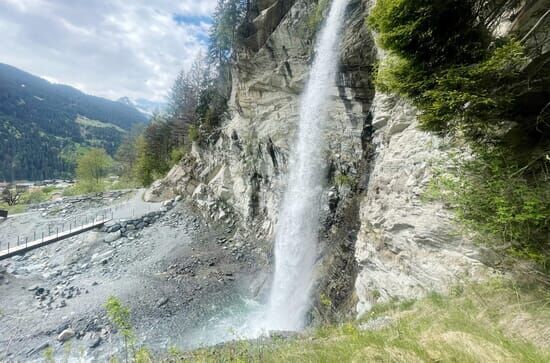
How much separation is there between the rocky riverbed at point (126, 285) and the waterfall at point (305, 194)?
78.7 inches

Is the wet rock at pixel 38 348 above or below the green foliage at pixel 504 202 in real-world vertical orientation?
below

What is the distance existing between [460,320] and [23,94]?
918ft

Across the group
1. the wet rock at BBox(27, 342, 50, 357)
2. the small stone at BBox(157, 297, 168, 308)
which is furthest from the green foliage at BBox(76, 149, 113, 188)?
the small stone at BBox(157, 297, 168, 308)

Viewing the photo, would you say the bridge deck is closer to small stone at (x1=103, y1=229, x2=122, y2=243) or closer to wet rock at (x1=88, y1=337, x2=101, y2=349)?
small stone at (x1=103, y1=229, x2=122, y2=243)

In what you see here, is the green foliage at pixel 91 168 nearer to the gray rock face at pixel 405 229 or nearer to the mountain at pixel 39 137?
the mountain at pixel 39 137

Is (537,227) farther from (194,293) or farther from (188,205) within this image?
(188,205)

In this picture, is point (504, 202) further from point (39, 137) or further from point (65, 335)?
point (39, 137)

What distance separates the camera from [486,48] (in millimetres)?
4293

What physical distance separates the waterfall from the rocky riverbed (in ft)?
6.55

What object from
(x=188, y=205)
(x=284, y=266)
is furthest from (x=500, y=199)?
(x=188, y=205)

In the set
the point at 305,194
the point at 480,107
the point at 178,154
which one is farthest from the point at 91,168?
the point at 480,107

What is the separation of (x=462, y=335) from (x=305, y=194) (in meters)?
11.0

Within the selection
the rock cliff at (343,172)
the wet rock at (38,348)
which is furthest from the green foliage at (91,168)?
the wet rock at (38,348)

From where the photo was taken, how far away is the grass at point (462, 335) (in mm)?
2631
